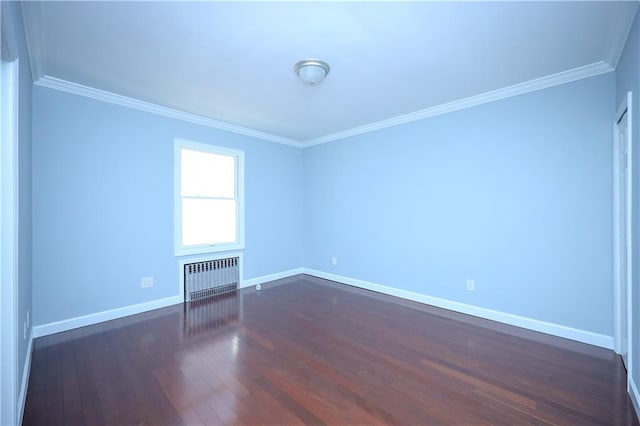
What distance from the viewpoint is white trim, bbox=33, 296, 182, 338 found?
9.26 ft

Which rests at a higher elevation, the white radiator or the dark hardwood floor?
the white radiator

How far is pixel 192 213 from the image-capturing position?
408cm

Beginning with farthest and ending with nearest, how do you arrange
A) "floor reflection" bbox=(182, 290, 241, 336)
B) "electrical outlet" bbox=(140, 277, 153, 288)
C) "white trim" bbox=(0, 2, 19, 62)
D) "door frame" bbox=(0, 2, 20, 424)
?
"electrical outlet" bbox=(140, 277, 153, 288) < "floor reflection" bbox=(182, 290, 241, 336) < "door frame" bbox=(0, 2, 20, 424) < "white trim" bbox=(0, 2, 19, 62)

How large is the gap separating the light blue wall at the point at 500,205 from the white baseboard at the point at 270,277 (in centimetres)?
115

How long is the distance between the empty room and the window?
0.10 ft

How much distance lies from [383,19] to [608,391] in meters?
3.05

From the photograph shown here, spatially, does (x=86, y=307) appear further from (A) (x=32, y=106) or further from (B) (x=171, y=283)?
(A) (x=32, y=106)

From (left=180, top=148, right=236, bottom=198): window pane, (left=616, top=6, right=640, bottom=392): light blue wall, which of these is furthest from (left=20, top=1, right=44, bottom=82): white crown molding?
(left=616, top=6, right=640, bottom=392): light blue wall

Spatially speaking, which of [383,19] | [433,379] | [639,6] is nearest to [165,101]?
[383,19]

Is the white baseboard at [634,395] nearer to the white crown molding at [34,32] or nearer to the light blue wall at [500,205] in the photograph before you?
the light blue wall at [500,205]

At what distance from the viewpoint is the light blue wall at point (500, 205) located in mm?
2643

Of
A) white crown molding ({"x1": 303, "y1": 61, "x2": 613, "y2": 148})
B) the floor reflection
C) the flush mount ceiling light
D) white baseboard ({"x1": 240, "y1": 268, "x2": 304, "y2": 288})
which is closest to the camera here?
the flush mount ceiling light

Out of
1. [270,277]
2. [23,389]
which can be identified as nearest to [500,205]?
[270,277]

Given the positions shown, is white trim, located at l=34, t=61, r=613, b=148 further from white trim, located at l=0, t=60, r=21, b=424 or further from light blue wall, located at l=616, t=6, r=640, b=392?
white trim, located at l=0, t=60, r=21, b=424
